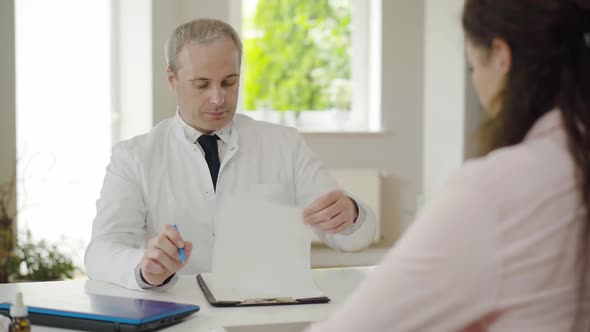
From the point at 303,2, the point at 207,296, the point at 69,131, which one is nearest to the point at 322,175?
the point at 207,296

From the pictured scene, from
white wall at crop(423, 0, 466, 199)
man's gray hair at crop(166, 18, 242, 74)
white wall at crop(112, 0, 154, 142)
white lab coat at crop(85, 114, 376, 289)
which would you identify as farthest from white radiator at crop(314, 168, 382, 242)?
man's gray hair at crop(166, 18, 242, 74)

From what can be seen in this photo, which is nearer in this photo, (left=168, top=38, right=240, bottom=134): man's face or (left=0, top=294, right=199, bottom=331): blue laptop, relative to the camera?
(left=0, top=294, right=199, bottom=331): blue laptop

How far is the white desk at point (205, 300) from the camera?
154 centimetres

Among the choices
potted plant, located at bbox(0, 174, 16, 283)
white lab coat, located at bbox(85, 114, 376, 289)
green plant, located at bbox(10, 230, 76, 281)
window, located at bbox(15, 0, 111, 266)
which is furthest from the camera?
window, located at bbox(15, 0, 111, 266)

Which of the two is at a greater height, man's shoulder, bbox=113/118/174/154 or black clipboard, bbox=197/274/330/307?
man's shoulder, bbox=113/118/174/154

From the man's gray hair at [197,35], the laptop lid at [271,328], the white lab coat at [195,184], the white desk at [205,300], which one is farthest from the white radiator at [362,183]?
the laptop lid at [271,328]

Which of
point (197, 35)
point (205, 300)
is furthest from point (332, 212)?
point (197, 35)

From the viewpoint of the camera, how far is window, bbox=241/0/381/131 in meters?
5.12

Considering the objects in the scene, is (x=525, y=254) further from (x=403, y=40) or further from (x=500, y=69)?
(x=403, y=40)

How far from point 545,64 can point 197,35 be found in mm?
1505

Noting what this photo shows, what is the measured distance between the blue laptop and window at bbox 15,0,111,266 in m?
2.69

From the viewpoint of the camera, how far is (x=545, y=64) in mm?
904

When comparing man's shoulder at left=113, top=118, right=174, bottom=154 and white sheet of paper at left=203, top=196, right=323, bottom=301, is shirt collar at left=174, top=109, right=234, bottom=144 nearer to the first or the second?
man's shoulder at left=113, top=118, right=174, bottom=154

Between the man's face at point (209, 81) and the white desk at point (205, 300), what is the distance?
1.88ft
